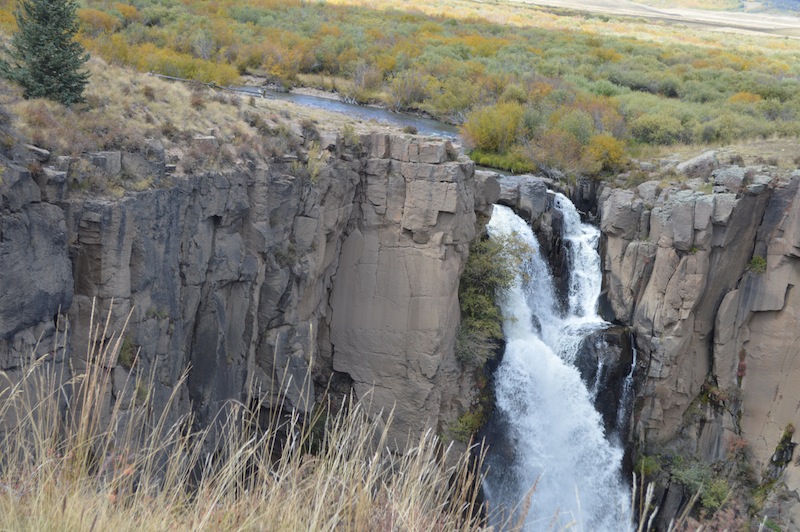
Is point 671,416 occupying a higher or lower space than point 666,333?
lower

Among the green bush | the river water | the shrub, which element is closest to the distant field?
the shrub

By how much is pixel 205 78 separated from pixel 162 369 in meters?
19.4

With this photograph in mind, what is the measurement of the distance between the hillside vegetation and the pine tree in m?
5.97

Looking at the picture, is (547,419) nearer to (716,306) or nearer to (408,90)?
(716,306)

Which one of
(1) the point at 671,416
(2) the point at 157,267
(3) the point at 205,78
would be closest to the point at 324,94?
(3) the point at 205,78

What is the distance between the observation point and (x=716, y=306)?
2458 centimetres

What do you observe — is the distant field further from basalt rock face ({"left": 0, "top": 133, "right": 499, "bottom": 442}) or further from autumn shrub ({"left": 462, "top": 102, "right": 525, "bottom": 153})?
basalt rock face ({"left": 0, "top": 133, "right": 499, "bottom": 442})

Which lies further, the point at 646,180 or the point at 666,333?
the point at 646,180

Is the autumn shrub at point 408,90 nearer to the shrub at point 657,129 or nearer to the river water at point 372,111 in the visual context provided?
the river water at point 372,111

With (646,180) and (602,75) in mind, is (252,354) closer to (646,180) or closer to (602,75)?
(646,180)

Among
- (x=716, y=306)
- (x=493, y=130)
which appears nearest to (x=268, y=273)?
(x=716, y=306)

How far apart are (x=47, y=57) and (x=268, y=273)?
6.55 meters

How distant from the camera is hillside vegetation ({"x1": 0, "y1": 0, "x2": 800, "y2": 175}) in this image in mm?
31531

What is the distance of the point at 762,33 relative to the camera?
98500 millimetres
